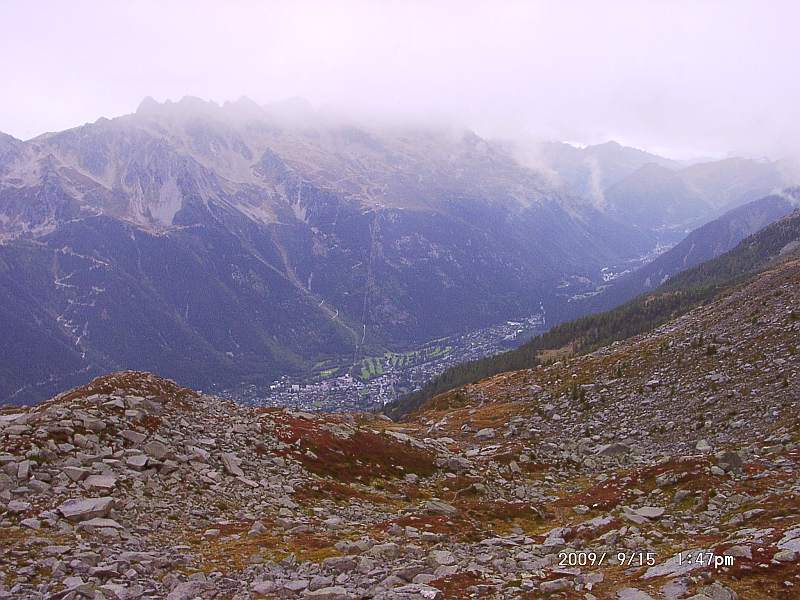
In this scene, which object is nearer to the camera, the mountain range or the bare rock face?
the mountain range

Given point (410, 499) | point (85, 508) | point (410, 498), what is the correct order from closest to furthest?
point (85, 508)
point (410, 499)
point (410, 498)

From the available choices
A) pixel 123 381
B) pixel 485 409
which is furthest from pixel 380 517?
pixel 485 409

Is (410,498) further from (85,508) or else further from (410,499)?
(85,508)

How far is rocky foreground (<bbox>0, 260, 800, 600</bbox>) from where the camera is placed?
57.5 feet

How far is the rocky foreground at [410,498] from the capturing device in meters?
17.5

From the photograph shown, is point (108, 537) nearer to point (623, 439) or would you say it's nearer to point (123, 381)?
point (123, 381)

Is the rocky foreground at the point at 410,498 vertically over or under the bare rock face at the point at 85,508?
under

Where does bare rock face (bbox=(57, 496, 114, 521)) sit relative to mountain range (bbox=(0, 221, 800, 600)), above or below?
above

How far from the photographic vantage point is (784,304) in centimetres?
5562

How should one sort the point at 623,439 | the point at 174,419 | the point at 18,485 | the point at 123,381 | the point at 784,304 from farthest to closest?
the point at 784,304 < the point at 623,439 < the point at 123,381 < the point at 174,419 < the point at 18,485

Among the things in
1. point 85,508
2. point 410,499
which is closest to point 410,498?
point 410,499

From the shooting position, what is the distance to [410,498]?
114ft

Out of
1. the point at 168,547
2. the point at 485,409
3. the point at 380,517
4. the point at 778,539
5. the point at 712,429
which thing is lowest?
the point at 485,409

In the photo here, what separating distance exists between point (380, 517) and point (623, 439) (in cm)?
2610
